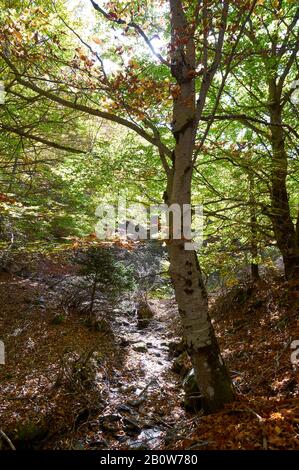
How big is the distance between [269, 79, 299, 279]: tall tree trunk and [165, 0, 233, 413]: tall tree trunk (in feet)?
10.1

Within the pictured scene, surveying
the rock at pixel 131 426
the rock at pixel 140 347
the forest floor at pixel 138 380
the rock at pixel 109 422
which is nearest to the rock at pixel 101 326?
the forest floor at pixel 138 380

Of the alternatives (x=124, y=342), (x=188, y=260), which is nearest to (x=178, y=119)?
(x=188, y=260)

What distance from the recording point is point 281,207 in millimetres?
6766

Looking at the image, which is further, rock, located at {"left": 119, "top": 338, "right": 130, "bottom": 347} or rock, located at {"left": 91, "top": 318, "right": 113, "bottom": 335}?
rock, located at {"left": 91, "top": 318, "right": 113, "bottom": 335}

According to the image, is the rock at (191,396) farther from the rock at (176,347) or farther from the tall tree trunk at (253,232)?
the tall tree trunk at (253,232)

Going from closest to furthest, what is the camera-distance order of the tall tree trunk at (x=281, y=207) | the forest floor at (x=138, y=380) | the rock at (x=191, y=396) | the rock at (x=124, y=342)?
the forest floor at (x=138, y=380), the rock at (x=191, y=396), the tall tree trunk at (x=281, y=207), the rock at (x=124, y=342)

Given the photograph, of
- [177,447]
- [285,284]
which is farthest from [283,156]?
[177,447]

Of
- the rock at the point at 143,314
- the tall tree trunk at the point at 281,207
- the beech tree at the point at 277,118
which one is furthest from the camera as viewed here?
the rock at the point at 143,314

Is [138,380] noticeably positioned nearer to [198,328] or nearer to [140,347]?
[140,347]

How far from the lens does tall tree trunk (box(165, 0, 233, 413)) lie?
11.3 ft

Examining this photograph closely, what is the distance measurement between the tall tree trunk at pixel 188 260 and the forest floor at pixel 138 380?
374 mm

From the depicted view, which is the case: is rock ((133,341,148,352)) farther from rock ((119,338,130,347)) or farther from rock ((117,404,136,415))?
rock ((117,404,136,415))

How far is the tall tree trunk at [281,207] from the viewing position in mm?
6340

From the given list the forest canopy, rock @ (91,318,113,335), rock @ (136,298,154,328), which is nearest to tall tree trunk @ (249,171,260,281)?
the forest canopy
